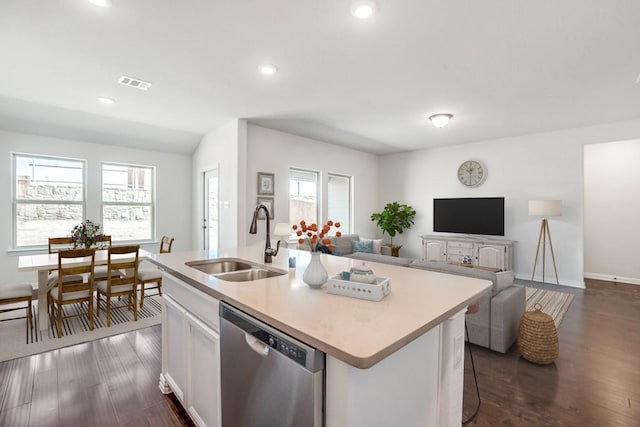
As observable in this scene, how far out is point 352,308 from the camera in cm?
118

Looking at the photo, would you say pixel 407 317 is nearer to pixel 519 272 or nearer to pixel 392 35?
pixel 392 35

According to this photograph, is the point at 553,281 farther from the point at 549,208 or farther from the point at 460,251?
the point at 460,251

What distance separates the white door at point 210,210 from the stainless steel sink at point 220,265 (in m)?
3.20

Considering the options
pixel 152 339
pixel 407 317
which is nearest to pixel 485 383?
pixel 407 317

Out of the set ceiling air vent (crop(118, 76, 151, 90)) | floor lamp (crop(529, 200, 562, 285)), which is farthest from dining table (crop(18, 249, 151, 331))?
floor lamp (crop(529, 200, 562, 285))

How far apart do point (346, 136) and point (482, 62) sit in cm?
303

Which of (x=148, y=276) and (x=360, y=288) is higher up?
(x=360, y=288)

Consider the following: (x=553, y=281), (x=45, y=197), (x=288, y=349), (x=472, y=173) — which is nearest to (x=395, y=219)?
(x=472, y=173)

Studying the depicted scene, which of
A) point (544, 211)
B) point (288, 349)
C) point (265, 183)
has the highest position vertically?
point (265, 183)

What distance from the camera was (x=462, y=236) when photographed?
6.09m

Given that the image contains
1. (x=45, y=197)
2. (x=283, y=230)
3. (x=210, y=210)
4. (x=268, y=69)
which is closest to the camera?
(x=268, y=69)

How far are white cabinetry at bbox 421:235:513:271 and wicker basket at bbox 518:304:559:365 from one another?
9.68 feet

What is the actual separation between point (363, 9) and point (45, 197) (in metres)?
5.48

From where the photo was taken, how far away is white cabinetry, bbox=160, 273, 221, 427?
4.87 feet
